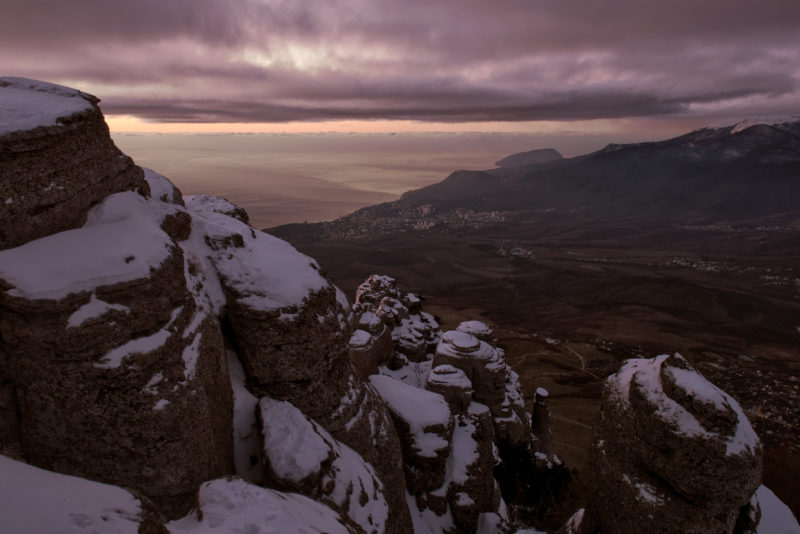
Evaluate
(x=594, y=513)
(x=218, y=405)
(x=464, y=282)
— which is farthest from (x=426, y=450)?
(x=464, y=282)

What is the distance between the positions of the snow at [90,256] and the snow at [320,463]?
6.51m

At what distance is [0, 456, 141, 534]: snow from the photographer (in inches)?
251

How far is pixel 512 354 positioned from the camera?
8638cm

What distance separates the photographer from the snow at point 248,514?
914cm

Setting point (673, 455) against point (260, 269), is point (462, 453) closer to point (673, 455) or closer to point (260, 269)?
point (673, 455)

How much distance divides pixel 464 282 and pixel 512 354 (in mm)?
110007

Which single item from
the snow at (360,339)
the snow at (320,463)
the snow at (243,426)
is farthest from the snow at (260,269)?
the snow at (360,339)

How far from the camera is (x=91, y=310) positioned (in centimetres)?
974

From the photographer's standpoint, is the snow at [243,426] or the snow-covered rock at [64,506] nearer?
the snow-covered rock at [64,506]

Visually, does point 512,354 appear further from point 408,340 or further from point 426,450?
point 426,450

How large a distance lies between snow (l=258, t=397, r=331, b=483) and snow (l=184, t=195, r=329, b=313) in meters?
3.54

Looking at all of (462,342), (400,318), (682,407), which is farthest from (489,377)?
(682,407)

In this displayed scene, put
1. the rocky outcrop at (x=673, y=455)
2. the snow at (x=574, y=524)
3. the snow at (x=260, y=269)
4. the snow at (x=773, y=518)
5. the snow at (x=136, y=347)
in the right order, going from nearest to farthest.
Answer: the snow at (x=136, y=347)
the rocky outcrop at (x=673, y=455)
the snow at (x=260, y=269)
the snow at (x=773, y=518)
the snow at (x=574, y=524)

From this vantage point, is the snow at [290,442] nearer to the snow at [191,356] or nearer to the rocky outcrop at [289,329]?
the rocky outcrop at [289,329]
